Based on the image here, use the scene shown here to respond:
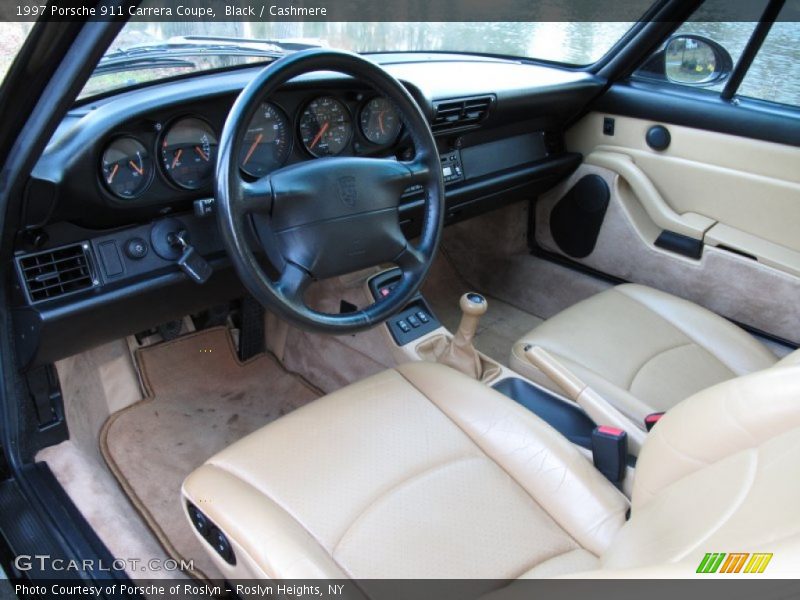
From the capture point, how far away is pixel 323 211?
1404 mm

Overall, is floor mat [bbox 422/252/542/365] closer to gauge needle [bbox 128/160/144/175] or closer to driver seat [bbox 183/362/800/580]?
driver seat [bbox 183/362/800/580]

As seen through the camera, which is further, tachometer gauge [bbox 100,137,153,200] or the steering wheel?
tachometer gauge [bbox 100,137,153,200]

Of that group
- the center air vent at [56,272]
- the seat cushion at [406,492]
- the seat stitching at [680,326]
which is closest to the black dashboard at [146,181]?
the center air vent at [56,272]

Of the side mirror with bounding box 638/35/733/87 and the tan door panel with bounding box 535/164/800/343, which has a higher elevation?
the side mirror with bounding box 638/35/733/87

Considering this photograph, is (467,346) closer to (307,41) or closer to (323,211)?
(323,211)

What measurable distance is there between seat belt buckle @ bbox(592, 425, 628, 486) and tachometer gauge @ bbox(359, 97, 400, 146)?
98 cm

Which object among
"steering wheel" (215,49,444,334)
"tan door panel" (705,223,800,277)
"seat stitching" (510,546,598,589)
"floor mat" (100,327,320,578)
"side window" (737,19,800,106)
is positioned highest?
"side window" (737,19,800,106)

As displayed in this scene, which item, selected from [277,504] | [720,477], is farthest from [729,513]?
[277,504]

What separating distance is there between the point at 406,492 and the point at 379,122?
1.05 metres

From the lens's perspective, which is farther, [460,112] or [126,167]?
[460,112]

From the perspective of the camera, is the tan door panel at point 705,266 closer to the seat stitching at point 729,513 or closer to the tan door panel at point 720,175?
the tan door panel at point 720,175

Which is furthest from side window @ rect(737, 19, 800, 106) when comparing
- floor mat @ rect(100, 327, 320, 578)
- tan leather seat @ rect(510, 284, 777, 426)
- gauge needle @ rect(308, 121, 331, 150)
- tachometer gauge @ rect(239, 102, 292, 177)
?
floor mat @ rect(100, 327, 320, 578)

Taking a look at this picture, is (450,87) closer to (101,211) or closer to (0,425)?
(101,211)

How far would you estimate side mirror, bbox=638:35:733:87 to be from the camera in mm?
2283
